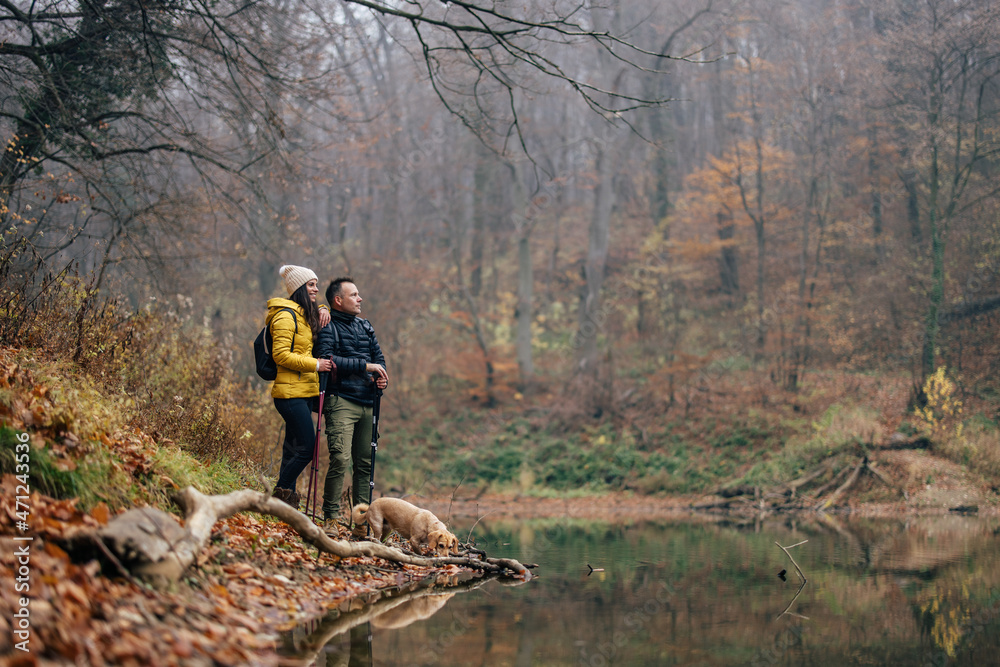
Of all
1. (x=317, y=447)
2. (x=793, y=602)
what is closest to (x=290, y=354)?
(x=317, y=447)

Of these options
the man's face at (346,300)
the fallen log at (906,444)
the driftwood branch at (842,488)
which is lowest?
the driftwood branch at (842,488)

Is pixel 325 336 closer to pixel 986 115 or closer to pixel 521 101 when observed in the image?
pixel 986 115

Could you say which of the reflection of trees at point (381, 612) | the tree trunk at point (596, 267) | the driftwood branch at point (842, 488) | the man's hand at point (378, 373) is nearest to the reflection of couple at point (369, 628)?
the reflection of trees at point (381, 612)

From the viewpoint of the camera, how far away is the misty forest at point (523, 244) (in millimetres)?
8469

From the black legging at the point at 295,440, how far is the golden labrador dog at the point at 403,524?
719 millimetres

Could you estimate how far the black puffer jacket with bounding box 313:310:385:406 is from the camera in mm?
7188

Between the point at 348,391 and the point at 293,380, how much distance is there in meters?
0.61

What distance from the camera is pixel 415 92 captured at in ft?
104

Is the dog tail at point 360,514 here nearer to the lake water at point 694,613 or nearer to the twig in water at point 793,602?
the lake water at point 694,613

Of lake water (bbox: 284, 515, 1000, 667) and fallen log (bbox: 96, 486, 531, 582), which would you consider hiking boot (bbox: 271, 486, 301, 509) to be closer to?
fallen log (bbox: 96, 486, 531, 582)

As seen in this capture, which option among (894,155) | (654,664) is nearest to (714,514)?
(654,664)

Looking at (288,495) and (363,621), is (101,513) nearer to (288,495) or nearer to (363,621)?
(363,621)

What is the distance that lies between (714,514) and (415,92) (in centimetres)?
2250

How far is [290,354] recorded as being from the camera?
6.74 metres
